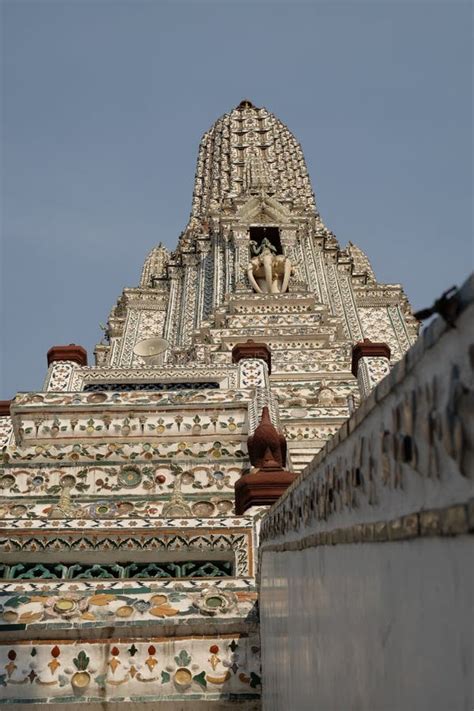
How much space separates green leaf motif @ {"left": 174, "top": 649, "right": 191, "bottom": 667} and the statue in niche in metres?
14.2

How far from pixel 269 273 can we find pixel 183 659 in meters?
14.7

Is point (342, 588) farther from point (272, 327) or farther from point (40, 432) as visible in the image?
point (272, 327)

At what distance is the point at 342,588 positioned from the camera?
5.66ft

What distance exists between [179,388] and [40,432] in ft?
6.04

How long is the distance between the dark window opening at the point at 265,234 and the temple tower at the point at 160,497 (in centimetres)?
493

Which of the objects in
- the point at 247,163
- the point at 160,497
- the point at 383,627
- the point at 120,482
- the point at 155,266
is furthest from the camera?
the point at 155,266

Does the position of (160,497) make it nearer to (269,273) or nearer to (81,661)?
(81,661)

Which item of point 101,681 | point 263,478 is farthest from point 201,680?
point 263,478

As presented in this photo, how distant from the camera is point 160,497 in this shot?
19.9 feet

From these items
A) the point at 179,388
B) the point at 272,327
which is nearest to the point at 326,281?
the point at 272,327

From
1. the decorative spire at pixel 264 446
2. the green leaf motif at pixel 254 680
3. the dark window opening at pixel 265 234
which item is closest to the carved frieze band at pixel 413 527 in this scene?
the green leaf motif at pixel 254 680

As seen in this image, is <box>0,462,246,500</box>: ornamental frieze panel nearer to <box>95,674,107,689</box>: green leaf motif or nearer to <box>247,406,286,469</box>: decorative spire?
<box>247,406,286,469</box>: decorative spire

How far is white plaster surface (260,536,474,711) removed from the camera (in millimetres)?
1049

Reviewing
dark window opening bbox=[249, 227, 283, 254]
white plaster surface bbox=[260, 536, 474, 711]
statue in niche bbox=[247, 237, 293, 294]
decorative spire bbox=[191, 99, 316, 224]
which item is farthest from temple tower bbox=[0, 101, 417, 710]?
decorative spire bbox=[191, 99, 316, 224]
